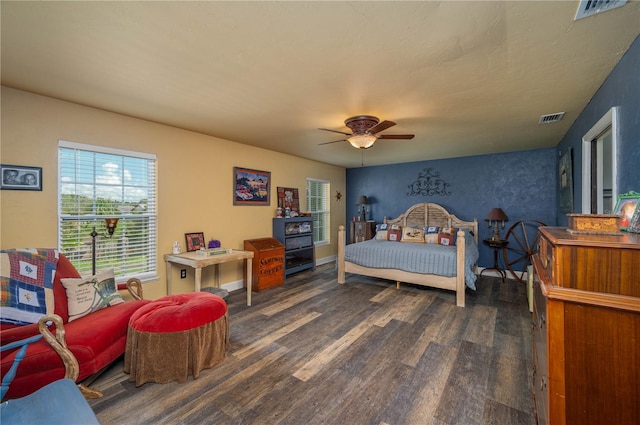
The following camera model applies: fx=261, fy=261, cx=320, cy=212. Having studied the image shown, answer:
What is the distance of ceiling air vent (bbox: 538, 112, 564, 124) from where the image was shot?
121 inches

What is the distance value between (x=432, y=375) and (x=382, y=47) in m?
2.57

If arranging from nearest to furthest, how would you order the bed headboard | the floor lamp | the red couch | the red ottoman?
the red couch < the red ottoman < the floor lamp < the bed headboard

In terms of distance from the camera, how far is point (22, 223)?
2498 mm

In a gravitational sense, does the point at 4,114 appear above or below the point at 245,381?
above

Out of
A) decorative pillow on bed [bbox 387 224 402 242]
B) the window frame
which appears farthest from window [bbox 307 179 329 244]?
decorative pillow on bed [bbox 387 224 402 242]

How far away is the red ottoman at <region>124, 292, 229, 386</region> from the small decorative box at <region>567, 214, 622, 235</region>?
8.48 ft

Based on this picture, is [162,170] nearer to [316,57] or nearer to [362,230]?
[316,57]

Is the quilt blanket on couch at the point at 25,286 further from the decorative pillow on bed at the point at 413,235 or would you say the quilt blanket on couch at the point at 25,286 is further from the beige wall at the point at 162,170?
the decorative pillow on bed at the point at 413,235

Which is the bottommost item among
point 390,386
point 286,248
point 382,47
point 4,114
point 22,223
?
point 390,386

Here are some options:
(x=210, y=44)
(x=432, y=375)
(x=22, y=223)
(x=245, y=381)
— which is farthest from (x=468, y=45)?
(x=22, y=223)

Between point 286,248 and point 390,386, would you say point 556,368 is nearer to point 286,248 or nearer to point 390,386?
point 390,386

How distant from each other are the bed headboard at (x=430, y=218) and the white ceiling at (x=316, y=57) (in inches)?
107

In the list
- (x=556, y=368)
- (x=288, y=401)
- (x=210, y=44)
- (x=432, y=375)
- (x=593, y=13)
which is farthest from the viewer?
(x=432, y=375)

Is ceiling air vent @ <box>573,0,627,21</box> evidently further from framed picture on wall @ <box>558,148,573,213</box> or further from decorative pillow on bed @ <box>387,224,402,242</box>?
decorative pillow on bed @ <box>387,224,402,242</box>
